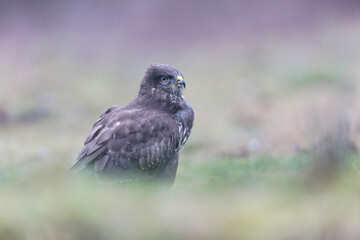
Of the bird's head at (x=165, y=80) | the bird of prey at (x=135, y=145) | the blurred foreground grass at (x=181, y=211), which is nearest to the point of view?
the blurred foreground grass at (x=181, y=211)

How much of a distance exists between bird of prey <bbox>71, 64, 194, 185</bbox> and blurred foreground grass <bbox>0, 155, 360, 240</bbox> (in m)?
1.50

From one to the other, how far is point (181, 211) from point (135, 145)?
7.69 feet

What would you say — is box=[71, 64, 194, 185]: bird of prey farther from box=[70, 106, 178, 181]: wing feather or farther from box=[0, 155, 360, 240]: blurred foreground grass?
box=[0, 155, 360, 240]: blurred foreground grass

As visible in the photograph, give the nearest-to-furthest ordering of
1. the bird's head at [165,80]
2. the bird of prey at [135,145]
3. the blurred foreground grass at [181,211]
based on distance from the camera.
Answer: the blurred foreground grass at [181,211] < the bird of prey at [135,145] < the bird's head at [165,80]

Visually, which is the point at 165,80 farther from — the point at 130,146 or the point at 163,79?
the point at 130,146

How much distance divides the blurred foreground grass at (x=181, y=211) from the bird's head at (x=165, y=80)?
7.60ft

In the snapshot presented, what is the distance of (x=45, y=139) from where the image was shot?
12812 mm

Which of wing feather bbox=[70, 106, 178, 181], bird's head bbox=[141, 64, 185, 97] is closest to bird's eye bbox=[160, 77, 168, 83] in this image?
bird's head bbox=[141, 64, 185, 97]

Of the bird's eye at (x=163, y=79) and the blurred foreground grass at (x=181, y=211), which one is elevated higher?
the bird's eye at (x=163, y=79)

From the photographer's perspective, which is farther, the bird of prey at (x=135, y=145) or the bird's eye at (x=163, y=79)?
the bird's eye at (x=163, y=79)

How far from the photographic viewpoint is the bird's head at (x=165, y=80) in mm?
7801

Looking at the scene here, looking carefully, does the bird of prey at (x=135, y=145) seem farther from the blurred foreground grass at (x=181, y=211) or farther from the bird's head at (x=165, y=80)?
the blurred foreground grass at (x=181, y=211)

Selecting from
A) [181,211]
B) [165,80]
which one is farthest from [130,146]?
[181,211]

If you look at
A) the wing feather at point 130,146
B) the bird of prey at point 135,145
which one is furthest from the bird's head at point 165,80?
the wing feather at point 130,146
